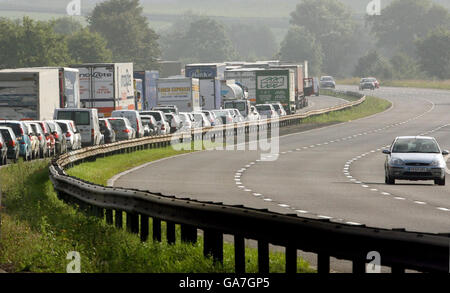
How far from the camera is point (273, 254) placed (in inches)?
517

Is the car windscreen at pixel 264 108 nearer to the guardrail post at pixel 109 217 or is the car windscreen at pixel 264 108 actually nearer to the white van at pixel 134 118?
the white van at pixel 134 118

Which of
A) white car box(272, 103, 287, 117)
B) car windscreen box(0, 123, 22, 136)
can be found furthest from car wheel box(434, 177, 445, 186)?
white car box(272, 103, 287, 117)

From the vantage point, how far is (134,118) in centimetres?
5309

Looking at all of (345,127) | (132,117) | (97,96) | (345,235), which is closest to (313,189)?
(345,235)

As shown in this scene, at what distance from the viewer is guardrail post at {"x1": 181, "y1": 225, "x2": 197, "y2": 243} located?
1249 cm

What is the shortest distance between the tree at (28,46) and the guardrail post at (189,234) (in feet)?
336

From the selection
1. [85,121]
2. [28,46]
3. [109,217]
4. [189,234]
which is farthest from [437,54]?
[189,234]

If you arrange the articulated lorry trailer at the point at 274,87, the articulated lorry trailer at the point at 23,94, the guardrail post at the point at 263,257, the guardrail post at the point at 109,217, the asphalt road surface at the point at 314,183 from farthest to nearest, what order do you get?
the articulated lorry trailer at the point at 274,87
the articulated lorry trailer at the point at 23,94
the asphalt road surface at the point at 314,183
the guardrail post at the point at 109,217
the guardrail post at the point at 263,257

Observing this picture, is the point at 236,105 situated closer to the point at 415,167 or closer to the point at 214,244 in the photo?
the point at 415,167

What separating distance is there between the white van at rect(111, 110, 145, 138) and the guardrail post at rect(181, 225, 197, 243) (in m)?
40.2

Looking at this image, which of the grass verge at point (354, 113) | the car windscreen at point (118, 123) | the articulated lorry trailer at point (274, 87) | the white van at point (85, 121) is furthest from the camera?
the articulated lorry trailer at point (274, 87)

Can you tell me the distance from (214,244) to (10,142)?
27589 mm

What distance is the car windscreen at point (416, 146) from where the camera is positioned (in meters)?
31.4

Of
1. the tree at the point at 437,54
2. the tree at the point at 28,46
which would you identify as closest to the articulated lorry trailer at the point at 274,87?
the tree at the point at 28,46
